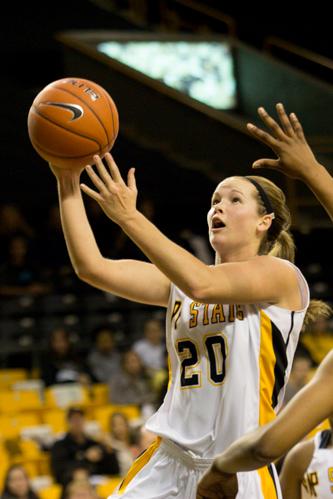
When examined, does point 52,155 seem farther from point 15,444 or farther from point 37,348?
point 37,348

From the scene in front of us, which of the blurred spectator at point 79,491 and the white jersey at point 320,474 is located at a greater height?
the white jersey at point 320,474

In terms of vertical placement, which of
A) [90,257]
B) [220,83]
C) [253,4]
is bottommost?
[90,257]

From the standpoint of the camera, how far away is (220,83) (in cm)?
1369

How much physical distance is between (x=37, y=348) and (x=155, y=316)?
1491mm

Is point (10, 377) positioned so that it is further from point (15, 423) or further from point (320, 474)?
point (320, 474)

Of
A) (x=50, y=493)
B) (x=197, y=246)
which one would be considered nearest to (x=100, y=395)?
(x=50, y=493)

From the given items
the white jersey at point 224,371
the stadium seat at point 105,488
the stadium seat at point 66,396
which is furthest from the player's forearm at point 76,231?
the stadium seat at point 66,396

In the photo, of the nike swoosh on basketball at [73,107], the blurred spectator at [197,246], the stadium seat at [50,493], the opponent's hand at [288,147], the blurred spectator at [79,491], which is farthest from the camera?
the blurred spectator at [197,246]

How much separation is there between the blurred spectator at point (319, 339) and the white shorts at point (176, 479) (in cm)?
757

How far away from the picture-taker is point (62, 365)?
10.0 m

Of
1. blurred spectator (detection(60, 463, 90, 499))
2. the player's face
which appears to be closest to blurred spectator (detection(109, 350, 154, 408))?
blurred spectator (detection(60, 463, 90, 499))

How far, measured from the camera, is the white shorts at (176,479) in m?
3.19

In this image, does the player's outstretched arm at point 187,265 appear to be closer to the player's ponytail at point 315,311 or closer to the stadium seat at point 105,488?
the player's ponytail at point 315,311

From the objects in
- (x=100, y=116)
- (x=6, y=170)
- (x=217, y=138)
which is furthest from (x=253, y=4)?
(x=100, y=116)
